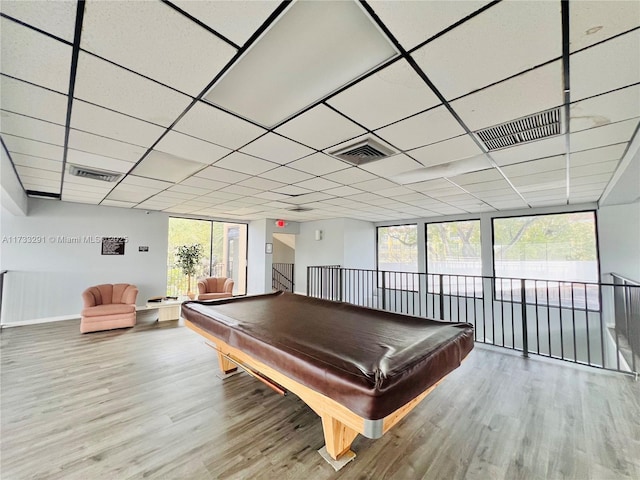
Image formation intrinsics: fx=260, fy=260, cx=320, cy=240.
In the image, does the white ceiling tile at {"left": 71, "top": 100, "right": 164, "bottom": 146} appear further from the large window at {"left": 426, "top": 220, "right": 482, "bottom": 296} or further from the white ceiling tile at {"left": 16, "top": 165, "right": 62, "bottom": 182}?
the large window at {"left": 426, "top": 220, "right": 482, "bottom": 296}

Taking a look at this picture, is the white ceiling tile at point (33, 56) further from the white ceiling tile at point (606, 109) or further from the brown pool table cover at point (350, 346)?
the white ceiling tile at point (606, 109)

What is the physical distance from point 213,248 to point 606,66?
852cm

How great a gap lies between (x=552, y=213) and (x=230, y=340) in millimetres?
7119

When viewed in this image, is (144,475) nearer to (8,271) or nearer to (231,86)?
(231,86)

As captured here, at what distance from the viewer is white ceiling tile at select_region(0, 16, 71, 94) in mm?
1277

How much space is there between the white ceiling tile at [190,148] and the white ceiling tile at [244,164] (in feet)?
0.35

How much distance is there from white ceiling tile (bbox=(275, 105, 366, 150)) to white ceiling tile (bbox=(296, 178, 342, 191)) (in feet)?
4.15

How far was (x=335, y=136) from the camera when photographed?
240 centimetres

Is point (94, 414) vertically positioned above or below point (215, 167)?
below

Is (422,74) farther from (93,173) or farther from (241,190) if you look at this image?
(93,173)

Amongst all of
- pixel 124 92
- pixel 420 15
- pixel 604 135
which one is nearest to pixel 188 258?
pixel 124 92

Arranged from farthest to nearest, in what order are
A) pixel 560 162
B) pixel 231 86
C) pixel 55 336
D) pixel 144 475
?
pixel 55 336, pixel 560 162, pixel 231 86, pixel 144 475

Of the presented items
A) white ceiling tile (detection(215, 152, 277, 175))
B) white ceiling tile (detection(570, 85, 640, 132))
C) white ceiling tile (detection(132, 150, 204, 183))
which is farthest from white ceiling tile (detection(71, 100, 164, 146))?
white ceiling tile (detection(570, 85, 640, 132))

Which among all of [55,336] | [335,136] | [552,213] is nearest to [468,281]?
[552,213]
